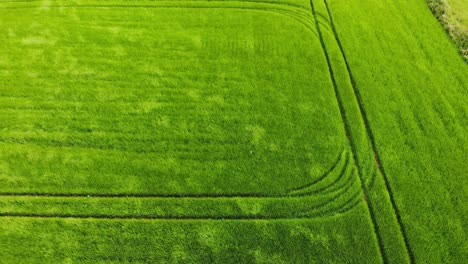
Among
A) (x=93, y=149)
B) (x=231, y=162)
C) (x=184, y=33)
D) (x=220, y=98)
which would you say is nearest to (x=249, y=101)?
(x=220, y=98)

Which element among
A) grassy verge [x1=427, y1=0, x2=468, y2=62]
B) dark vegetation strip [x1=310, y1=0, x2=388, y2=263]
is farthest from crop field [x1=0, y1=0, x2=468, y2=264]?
grassy verge [x1=427, y1=0, x2=468, y2=62]

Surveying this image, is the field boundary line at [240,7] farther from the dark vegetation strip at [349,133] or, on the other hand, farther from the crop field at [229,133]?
the dark vegetation strip at [349,133]

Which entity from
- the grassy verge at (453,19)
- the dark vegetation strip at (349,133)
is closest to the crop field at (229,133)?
the dark vegetation strip at (349,133)

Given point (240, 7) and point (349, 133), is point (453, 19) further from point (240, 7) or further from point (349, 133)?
point (240, 7)

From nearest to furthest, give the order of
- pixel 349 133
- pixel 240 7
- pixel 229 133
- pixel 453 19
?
pixel 229 133 → pixel 349 133 → pixel 453 19 → pixel 240 7

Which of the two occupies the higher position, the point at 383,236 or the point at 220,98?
the point at 220,98

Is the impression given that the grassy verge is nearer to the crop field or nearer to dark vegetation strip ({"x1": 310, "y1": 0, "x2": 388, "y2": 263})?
the crop field

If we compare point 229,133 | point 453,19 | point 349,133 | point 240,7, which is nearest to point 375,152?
point 349,133

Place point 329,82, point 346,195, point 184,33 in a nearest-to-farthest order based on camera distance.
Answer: point 346,195
point 329,82
point 184,33

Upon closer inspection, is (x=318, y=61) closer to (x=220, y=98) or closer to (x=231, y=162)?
(x=220, y=98)
